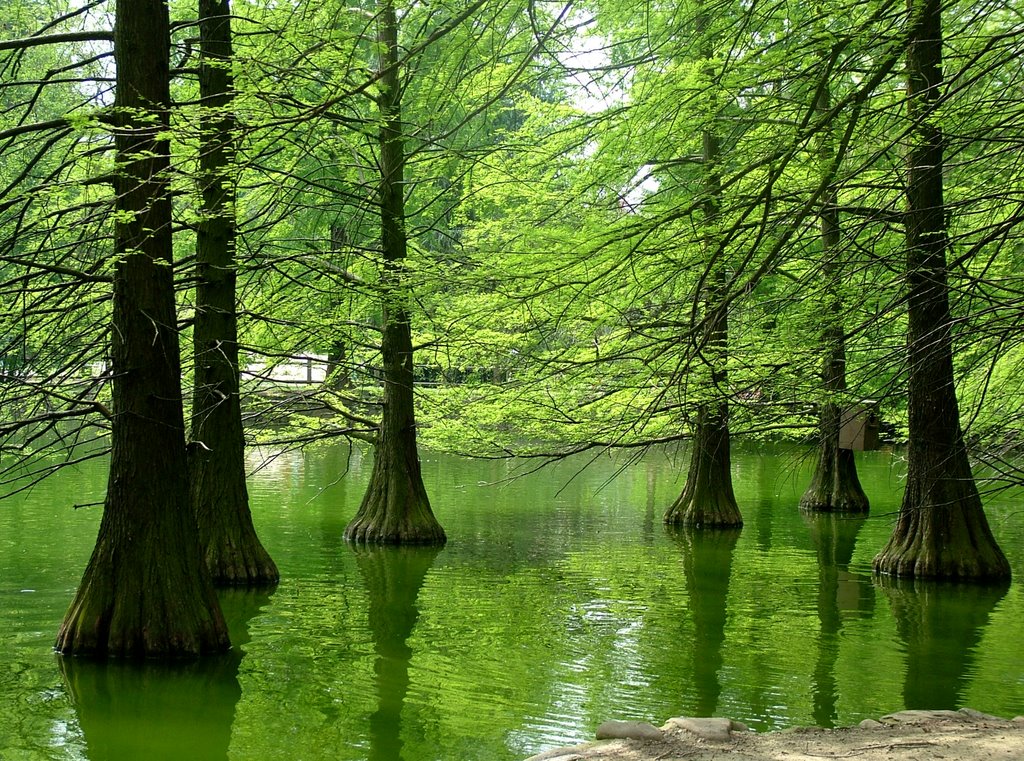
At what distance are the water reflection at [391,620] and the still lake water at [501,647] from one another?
0.03m

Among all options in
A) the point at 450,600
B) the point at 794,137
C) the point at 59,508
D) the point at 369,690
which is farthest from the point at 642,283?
the point at 59,508

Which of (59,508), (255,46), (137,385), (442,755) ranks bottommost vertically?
(442,755)

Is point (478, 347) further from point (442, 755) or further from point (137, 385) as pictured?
point (442, 755)

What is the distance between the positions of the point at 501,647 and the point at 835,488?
12.1 metres

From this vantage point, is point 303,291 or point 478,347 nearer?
point 303,291

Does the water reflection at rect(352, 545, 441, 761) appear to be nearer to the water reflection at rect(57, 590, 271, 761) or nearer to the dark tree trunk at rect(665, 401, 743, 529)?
the water reflection at rect(57, 590, 271, 761)

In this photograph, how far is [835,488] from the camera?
19219 mm

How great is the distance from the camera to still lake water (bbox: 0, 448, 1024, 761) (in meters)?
6.48

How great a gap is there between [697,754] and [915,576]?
760 centimetres

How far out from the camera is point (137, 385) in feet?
25.2

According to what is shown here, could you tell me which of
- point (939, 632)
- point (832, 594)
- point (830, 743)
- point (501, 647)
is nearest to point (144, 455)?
point (501, 647)

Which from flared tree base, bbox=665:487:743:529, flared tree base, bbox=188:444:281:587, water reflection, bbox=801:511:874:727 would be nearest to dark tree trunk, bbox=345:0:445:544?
flared tree base, bbox=188:444:281:587

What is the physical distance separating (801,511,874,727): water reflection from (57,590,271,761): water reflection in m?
3.69

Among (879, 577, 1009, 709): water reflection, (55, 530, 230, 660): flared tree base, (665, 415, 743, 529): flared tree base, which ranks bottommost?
(879, 577, 1009, 709): water reflection
